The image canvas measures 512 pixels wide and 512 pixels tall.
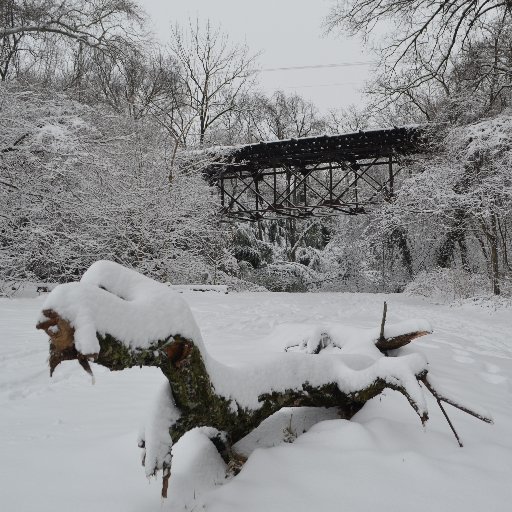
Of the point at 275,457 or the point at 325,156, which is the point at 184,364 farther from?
the point at 325,156

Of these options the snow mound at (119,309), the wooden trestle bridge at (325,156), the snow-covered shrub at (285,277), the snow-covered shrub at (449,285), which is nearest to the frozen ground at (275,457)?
the snow mound at (119,309)

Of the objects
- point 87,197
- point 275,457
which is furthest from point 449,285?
point 275,457

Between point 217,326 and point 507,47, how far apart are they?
9464 millimetres

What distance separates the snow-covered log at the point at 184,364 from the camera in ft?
4.93

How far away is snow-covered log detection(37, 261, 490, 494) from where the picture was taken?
4.93 feet

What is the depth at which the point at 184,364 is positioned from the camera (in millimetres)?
1848

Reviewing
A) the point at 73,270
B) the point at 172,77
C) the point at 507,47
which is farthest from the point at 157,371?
the point at 172,77

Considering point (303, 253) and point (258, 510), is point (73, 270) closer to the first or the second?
point (258, 510)

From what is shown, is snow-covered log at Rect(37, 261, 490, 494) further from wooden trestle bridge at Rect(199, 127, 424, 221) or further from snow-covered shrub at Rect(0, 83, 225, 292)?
wooden trestle bridge at Rect(199, 127, 424, 221)

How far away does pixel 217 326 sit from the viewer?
6820 millimetres

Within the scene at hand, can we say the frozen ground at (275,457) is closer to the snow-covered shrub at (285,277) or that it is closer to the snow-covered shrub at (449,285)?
the snow-covered shrub at (449,285)

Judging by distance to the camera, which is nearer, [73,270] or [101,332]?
[101,332]

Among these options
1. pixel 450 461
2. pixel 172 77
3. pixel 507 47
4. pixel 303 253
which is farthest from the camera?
pixel 303 253

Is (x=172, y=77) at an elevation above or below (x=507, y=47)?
above
